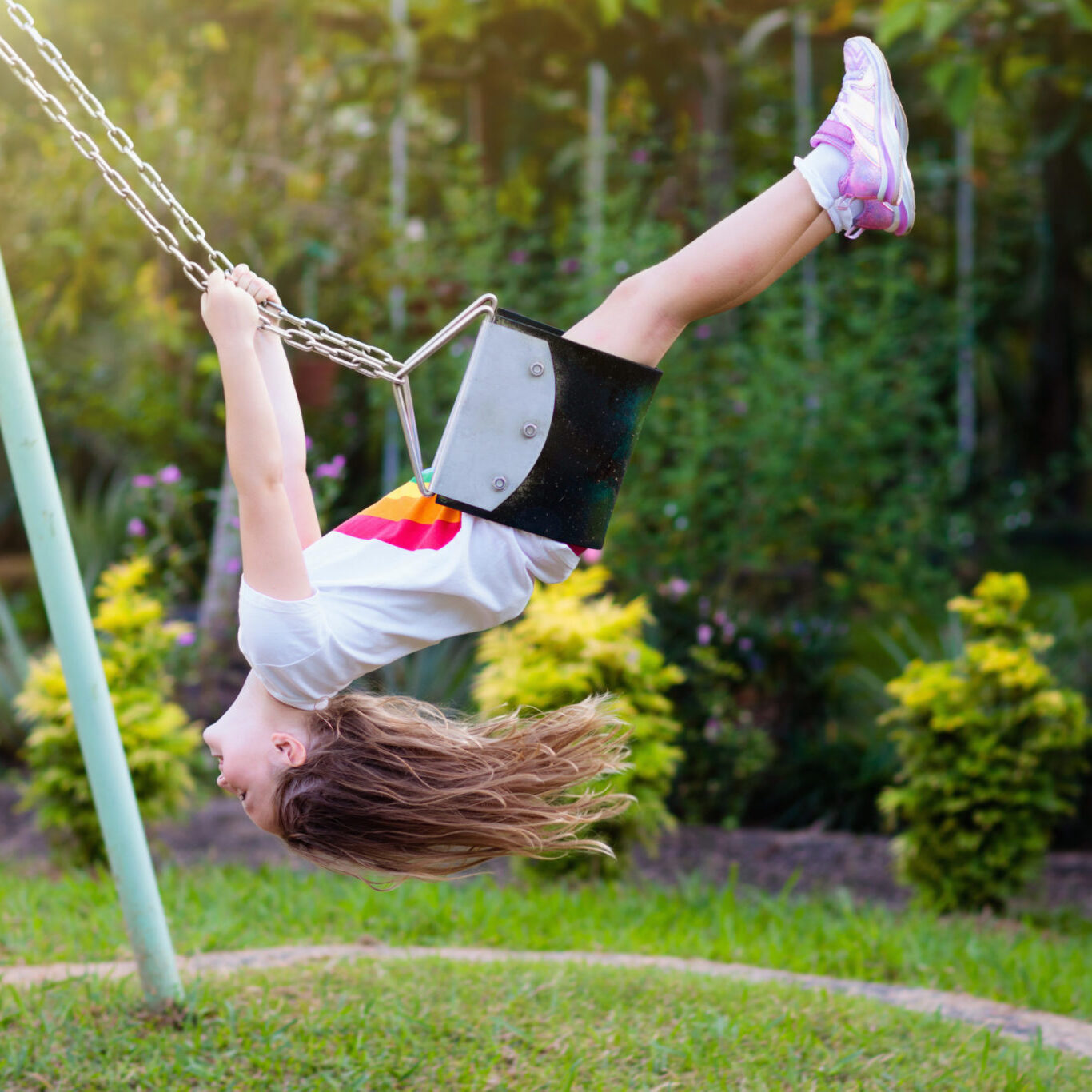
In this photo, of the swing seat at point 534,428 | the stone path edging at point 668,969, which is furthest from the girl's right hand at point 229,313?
the stone path edging at point 668,969

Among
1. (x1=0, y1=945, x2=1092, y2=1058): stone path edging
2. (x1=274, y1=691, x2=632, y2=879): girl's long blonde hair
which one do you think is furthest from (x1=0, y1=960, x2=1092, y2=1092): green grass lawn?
(x1=274, y1=691, x2=632, y2=879): girl's long blonde hair

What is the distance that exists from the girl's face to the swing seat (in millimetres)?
517

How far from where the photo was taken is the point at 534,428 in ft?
6.94

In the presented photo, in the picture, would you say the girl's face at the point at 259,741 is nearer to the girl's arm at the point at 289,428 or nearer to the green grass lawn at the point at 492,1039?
the girl's arm at the point at 289,428

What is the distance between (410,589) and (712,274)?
742mm

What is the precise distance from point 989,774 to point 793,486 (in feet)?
6.24

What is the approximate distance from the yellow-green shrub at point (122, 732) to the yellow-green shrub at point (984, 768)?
2.48 m

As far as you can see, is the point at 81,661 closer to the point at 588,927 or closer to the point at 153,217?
the point at 153,217

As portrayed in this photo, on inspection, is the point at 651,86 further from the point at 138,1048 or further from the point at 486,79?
the point at 138,1048

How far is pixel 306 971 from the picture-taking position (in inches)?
130

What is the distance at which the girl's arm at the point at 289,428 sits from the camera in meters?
2.34

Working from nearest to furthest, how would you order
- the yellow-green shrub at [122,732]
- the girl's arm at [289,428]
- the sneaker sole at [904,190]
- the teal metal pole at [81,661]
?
1. the sneaker sole at [904,190]
2. the girl's arm at [289,428]
3. the teal metal pole at [81,661]
4. the yellow-green shrub at [122,732]

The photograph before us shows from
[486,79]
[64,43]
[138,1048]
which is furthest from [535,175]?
[138,1048]

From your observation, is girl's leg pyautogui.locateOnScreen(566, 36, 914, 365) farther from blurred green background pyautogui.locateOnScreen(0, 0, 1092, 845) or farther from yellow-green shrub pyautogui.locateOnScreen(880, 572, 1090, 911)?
blurred green background pyautogui.locateOnScreen(0, 0, 1092, 845)
